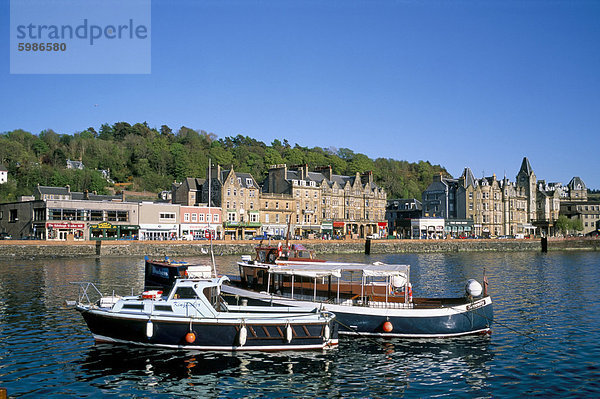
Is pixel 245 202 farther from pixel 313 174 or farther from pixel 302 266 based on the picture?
pixel 302 266

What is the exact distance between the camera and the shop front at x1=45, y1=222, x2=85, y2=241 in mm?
75188

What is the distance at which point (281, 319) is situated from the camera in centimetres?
2319

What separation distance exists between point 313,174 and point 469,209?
130 feet

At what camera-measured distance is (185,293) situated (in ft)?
77.3

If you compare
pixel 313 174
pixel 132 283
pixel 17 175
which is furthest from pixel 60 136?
pixel 132 283

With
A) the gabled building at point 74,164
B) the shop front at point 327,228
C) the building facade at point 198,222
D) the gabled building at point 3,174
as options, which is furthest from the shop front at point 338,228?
the gabled building at point 3,174

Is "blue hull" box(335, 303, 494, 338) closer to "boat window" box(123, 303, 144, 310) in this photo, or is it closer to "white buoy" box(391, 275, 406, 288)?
"white buoy" box(391, 275, 406, 288)

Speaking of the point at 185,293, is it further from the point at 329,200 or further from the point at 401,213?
the point at 401,213

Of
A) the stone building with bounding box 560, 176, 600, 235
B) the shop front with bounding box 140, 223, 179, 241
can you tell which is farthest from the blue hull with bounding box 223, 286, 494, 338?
the stone building with bounding box 560, 176, 600, 235

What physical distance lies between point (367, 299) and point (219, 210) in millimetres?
65493

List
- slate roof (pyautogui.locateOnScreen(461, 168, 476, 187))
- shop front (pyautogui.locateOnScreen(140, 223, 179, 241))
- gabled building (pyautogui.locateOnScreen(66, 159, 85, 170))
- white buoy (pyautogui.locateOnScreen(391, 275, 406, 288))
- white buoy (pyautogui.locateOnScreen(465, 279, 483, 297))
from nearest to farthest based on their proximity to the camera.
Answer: white buoy (pyautogui.locateOnScreen(465, 279, 483, 297)) → white buoy (pyautogui.locateOnScreen(391, 275, 406, 288)) → shop front (pyautogui.locateOnScreen(140, 223, 179, 241)) → slate roof (pyautogui.locateOnScreen(461, 168, 476, 187)) → gabled building (pyautogui.locateOnScreen(66, 159, 85, 170))

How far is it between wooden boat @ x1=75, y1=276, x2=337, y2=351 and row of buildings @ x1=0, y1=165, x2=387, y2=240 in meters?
48.0

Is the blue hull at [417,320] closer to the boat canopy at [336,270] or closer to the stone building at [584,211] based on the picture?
the boat canopy at [336,270]

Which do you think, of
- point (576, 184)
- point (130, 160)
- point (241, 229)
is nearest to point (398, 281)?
point (241, 229)
